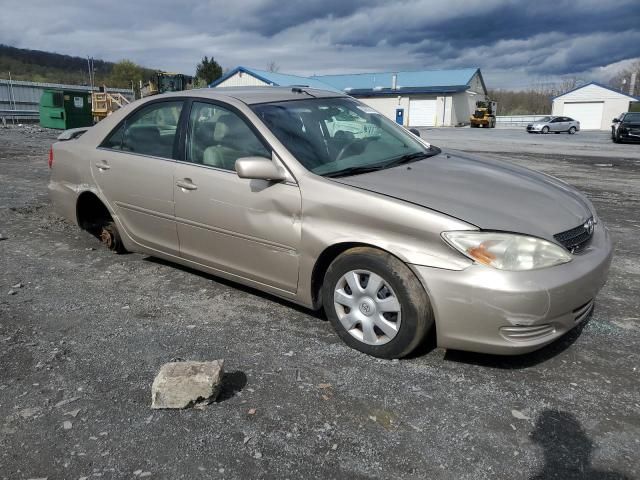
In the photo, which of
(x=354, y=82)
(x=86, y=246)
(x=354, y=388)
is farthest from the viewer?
(x=354, y=82)

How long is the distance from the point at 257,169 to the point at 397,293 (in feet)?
3.86

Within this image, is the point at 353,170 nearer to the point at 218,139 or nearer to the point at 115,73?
the point at 218,139

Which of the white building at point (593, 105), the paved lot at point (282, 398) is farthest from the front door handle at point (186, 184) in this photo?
the white building at point (593, 105)

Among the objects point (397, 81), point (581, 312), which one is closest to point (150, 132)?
point (581, 312)

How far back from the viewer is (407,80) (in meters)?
59.4

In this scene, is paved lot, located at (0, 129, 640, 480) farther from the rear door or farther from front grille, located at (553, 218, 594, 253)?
front grille, located at (553, 218, 594, 253)

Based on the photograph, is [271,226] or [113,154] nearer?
[271,226]

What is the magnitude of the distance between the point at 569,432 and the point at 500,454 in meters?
0.41

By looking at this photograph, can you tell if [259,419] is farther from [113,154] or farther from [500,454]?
[113,154]

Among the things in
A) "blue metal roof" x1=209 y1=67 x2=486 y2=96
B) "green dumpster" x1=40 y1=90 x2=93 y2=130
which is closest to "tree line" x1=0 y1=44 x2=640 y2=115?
"blue metal roof" x1=209 y1=67 x2=486 y2=96

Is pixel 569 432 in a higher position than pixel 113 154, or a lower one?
lower

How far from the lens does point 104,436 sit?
2492mm

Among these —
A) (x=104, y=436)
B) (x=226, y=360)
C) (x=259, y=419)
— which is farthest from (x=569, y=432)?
(x=104, y=436)

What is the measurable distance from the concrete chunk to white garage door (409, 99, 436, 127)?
5335cm
